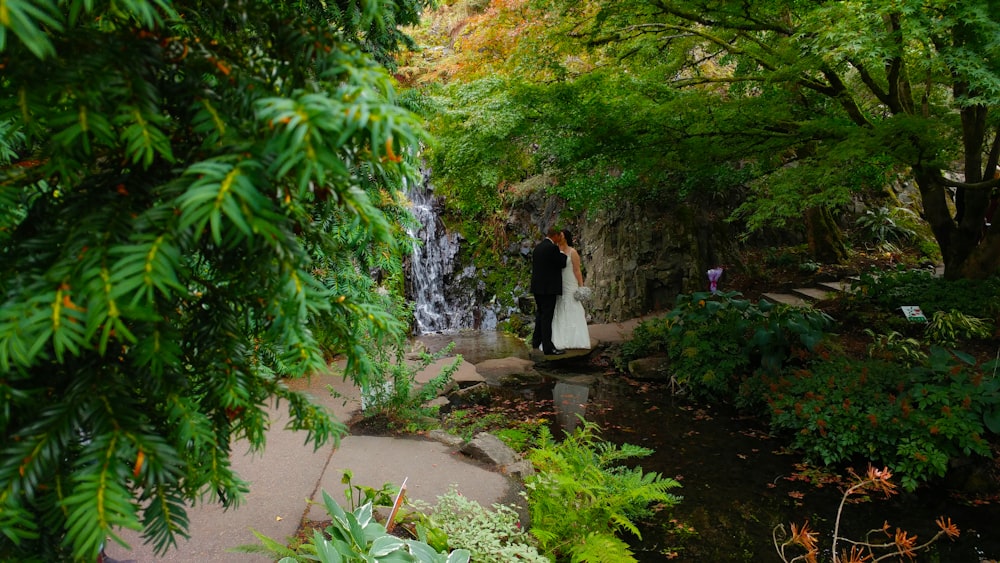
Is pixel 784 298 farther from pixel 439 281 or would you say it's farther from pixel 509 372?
pixel 439 281

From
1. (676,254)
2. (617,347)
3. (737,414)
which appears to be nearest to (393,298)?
(737,414)

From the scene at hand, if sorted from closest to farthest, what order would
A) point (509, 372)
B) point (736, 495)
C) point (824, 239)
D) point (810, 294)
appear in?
point (736, 495) → point (509, 372) → point (810, 294) → point (824, 239)

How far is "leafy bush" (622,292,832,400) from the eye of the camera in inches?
274

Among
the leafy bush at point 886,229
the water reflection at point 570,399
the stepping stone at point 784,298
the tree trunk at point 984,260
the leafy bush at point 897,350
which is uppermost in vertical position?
the leafy bush at point 886,229

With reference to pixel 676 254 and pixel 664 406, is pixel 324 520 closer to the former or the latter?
pixel 664 406

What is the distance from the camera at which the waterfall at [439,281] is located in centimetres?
1449

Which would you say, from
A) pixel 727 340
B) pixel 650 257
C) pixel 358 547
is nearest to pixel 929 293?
pixel 727 340

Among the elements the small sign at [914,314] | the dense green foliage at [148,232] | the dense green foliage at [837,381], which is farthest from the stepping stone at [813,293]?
the dense green foliage at [148,232]

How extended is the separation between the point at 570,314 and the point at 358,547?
648cm

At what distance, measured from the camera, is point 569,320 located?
849cm

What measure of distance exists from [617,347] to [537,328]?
1.53 metres

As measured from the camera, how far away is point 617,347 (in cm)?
934

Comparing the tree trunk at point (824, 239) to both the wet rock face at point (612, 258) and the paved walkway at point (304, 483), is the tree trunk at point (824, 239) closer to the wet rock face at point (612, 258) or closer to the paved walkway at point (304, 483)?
the wet rock face at point (612, 258)

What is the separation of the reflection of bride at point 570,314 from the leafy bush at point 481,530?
5335 mm
